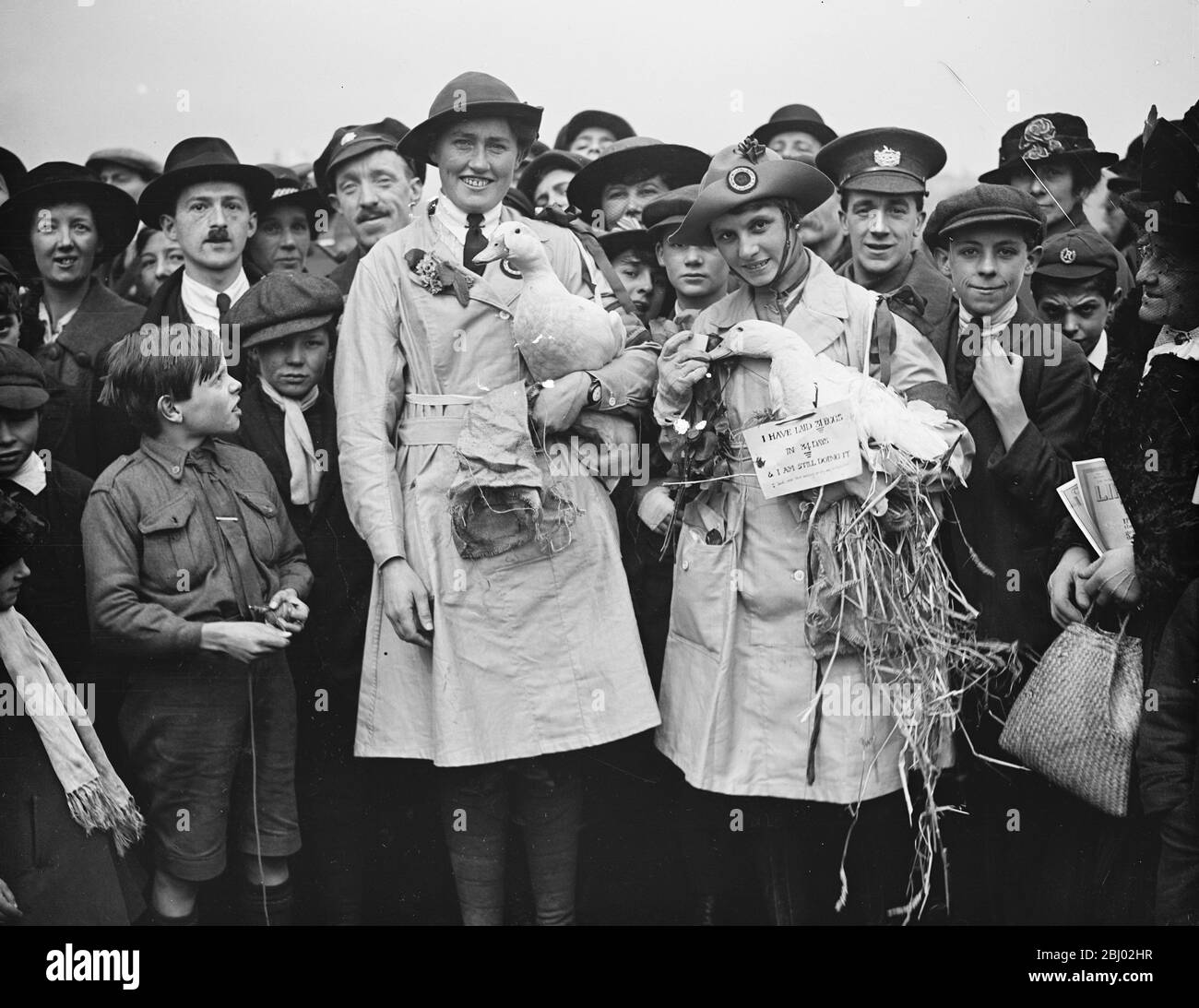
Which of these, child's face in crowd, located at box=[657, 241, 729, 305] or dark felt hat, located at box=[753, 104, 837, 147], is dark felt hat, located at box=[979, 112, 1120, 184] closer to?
dark felt hat, located at box=[753, 104, 837, 147]

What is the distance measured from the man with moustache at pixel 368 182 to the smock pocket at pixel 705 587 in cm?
155

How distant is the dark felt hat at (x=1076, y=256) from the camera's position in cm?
462

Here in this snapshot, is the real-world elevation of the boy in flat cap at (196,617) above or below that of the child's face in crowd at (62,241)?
below

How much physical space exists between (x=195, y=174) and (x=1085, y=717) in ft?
11.3

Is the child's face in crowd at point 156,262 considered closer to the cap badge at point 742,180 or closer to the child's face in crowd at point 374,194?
the child's face in crowd at point 374,194

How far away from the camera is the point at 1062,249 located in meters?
4.64

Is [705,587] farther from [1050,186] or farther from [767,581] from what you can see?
[1050,186]

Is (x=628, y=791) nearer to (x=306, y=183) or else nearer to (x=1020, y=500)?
(x=1020, y=500)

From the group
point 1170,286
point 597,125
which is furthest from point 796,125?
point 1170,286

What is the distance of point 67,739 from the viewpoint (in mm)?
4312

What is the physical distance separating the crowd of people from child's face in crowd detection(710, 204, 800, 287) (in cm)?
1

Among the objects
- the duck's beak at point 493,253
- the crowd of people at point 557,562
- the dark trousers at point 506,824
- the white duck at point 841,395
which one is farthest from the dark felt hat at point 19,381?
the white duck at point 841,395
